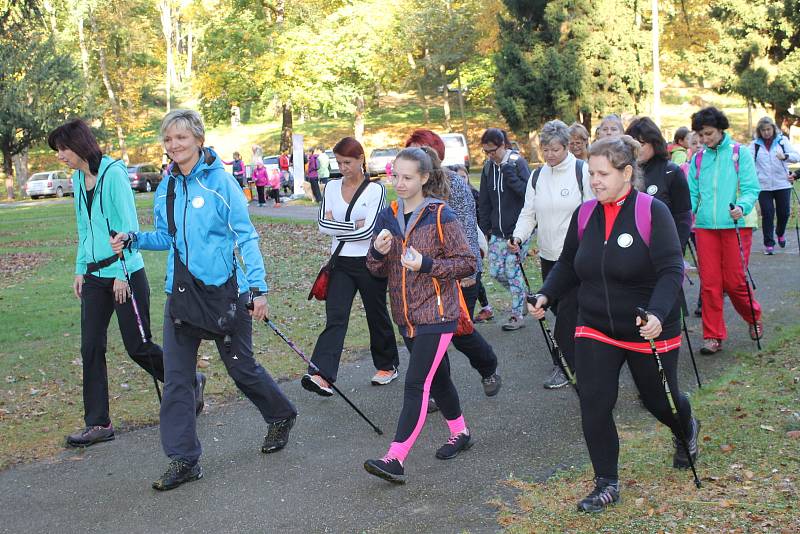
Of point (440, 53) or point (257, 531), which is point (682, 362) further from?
point (440, 53)

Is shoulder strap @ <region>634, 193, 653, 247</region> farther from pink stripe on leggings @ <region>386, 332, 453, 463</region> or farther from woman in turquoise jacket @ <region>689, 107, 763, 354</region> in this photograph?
woman in turquoise jacket @ <region>689, 107, 763, 354</region>

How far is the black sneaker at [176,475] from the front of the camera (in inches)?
203

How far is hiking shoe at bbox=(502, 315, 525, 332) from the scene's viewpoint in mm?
9359

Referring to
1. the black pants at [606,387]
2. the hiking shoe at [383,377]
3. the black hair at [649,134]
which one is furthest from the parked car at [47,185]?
the black pants at [606,387]

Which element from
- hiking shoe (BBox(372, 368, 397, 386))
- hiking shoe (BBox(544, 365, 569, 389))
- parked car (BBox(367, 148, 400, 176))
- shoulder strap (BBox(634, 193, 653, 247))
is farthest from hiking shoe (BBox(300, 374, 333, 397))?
parked car (BBox(367, 148, 400, 176))

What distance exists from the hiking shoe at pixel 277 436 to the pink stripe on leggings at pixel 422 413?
0.92m

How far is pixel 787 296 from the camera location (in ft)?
33.7

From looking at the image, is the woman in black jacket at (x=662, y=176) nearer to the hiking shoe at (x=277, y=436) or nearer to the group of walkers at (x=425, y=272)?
the group of walkers at (x=425, y=272)

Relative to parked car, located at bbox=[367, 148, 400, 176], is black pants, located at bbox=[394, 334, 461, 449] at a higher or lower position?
lower

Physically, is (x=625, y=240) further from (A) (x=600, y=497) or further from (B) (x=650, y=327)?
(A) (x=600, y=497)

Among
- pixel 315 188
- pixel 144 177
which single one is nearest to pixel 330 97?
pixel 315 188

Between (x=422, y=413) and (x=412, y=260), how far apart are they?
2.93ft

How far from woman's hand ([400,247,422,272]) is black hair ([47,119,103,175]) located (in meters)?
2.34

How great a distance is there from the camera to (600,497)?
4.50 m
